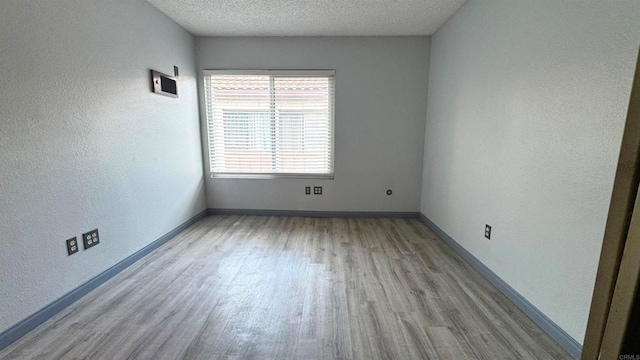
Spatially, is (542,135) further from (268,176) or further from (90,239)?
(90,239)

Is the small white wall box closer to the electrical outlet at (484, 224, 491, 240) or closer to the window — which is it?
the window

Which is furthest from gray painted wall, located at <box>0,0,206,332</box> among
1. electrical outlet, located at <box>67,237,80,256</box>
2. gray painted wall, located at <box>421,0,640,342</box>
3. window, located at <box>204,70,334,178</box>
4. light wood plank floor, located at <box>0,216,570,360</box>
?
gray painted wall, located at <box>421,0,640,342</box>

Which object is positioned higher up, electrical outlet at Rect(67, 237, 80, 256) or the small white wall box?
the small white wall box

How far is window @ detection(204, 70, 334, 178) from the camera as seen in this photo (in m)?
3.60

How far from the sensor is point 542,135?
1654 millimetres

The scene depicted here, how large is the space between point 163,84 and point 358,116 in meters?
2.37

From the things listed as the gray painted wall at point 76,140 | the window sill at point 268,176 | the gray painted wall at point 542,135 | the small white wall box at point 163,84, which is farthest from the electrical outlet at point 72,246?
the gray painted wall at point 542,135

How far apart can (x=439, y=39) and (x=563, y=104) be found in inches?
83.1

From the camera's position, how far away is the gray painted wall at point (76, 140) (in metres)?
1.50

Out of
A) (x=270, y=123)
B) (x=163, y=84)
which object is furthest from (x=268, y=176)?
(x=163, y=84)

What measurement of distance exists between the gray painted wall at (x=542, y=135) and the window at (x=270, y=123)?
1704mm

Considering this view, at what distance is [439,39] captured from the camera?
10.4ft

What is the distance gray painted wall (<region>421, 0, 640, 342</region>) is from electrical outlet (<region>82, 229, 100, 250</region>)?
318 cm

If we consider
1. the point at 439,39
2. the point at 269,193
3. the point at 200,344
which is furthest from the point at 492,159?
the point at 269,193
